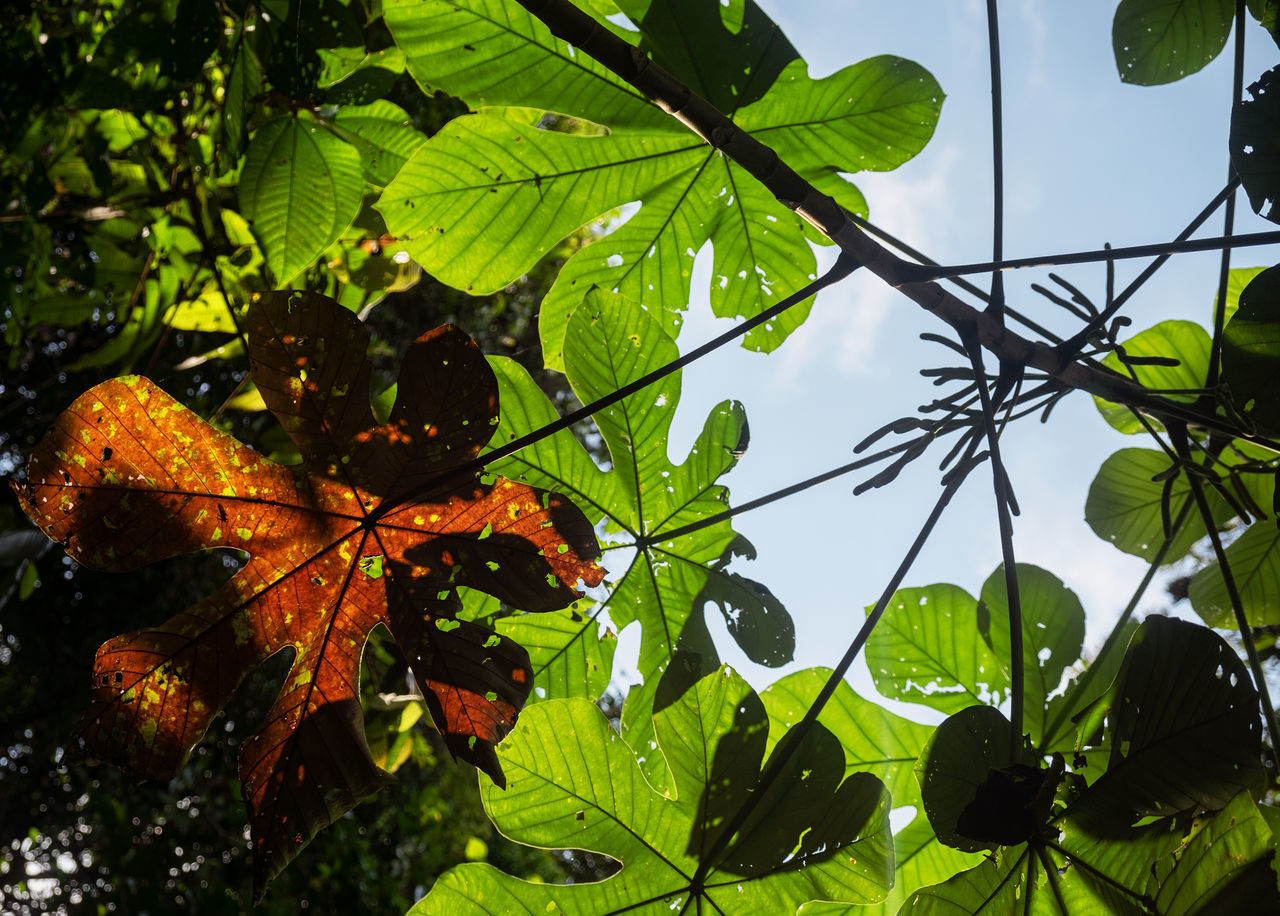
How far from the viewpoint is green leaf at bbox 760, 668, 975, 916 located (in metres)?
0.77

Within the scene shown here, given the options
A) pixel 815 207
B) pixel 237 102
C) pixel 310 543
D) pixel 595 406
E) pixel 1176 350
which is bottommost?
pixel 310 543

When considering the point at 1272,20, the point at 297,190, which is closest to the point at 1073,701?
the point at 1272,20

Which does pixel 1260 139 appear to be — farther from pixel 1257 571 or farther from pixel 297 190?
pixel 297 190

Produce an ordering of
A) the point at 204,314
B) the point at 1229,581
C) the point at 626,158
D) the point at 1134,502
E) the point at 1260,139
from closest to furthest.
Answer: the point at 1260,139 → the point at 1229,581 → the point at 626,158 → the point at 1134,502 → the point at 204,314

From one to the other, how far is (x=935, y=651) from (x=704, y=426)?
0.37m

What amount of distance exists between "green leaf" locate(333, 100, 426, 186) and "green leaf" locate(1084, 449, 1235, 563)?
43.5 inches

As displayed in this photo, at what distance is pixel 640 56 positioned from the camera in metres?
0.48

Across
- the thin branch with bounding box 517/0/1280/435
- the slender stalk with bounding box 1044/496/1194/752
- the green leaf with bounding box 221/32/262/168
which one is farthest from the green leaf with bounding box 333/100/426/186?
the slender stalk with bounding box 1044/496/1194/752

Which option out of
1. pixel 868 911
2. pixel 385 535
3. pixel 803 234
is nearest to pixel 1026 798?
pixel 868 911

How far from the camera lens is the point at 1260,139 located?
0.49 m

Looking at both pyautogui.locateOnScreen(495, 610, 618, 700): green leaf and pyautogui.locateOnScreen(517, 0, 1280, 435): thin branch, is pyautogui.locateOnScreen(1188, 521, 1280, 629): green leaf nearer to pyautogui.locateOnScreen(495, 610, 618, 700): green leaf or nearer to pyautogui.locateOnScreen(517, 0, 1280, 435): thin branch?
pyautogui.locateOnScreen(517, 0, 1280, 435): thin branch

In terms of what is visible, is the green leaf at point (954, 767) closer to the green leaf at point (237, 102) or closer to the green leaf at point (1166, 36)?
the green leaf at point (1166, 36)

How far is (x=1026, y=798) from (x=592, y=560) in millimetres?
357

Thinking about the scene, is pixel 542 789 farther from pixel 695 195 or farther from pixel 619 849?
pixel 695 195
